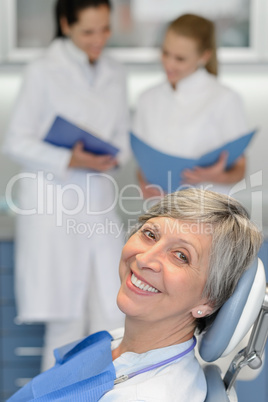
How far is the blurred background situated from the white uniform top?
1637 millimetres

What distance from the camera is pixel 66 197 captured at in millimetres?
2949

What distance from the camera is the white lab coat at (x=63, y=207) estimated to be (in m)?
2.94

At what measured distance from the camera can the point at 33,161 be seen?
290 cm

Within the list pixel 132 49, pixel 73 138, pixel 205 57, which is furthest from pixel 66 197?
pixel 132 49

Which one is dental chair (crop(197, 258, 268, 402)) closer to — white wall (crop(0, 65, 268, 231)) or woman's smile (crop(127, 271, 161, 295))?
woman's smile (crop(127, 271, 161, 295))

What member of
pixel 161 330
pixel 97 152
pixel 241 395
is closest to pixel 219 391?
pixel 161 330

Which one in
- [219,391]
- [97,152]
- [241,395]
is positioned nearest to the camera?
[219,391]

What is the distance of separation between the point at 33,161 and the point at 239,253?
1463mm

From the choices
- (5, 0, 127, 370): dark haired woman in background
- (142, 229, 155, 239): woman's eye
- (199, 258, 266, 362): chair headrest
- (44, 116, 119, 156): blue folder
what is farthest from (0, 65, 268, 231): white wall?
(199, 258, 266, 362): chair headrest

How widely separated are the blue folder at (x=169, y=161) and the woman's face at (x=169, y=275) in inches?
39.1

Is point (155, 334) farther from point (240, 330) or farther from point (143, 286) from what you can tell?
point (240, 330)

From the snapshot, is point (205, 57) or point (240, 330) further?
point (205, 57)

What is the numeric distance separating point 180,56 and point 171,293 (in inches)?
54.6

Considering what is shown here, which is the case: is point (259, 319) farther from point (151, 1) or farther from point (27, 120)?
point (151, 1)
